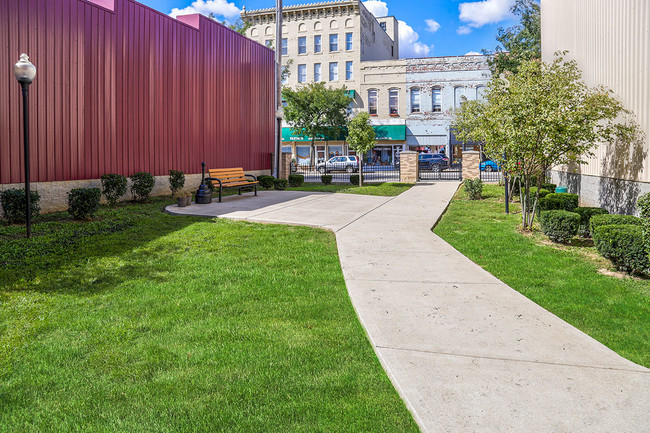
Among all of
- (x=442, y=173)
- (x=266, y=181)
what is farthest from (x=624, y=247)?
(x=442, y=173)

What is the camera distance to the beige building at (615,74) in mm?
8625

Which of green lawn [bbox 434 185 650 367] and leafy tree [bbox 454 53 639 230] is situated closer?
green lawn [bbox 434 185 650 367]

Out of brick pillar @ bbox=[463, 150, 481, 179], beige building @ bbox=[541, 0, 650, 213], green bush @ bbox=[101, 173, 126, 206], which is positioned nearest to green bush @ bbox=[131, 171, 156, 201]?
green bush @ bbox=[101, 173, 126, 206]

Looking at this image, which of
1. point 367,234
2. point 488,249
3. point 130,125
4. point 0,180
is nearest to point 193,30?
point 130,125

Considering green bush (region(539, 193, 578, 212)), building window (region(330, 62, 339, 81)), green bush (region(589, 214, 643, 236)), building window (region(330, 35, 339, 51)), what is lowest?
green bush (region(589, 214, 643, 236))

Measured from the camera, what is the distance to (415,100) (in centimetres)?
4803

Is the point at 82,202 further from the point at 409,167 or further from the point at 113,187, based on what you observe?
the point at 409,167

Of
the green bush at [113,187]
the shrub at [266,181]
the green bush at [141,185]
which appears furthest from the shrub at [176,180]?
the shrub at [266,181]

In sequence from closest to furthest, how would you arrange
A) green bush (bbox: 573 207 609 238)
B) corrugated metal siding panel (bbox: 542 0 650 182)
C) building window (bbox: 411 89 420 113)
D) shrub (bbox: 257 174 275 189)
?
corrugated metal siding panel (bbox: 542 0 650 182)
green bush (bbox: 573 207 609 238)
shrub (bbox: 257 174 275 189)
building window (bbox: 411 89 420 113)

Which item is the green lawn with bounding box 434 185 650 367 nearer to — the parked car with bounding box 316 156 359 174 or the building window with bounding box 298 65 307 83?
the parked car with bounding box 316 156 359 174

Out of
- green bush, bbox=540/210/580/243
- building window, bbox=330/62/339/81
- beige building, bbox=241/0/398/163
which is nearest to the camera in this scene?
green bush, bbox=540/210/580/243

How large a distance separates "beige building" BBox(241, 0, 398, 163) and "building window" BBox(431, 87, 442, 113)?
4682 millimetres

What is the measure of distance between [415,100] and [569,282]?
145 ft

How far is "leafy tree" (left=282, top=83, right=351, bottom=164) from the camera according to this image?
45938mm
